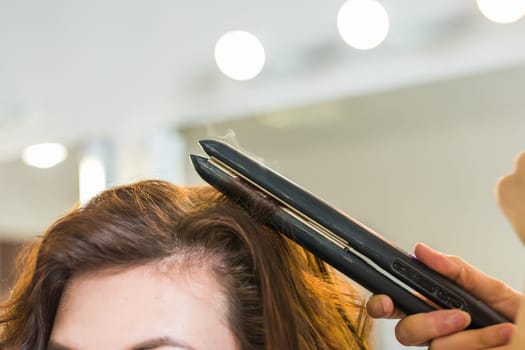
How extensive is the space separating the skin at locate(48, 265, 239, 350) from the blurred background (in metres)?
0.42

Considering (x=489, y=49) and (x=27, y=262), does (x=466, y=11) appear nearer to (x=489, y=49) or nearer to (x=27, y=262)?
(x=489, y=49)

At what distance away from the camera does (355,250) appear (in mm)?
443

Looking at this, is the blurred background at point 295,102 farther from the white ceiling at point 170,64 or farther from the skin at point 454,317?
the skin at point 454,317

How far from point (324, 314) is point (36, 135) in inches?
39.3

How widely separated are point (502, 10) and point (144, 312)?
0.75 meters

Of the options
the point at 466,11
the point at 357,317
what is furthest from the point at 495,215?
the point at 357,317

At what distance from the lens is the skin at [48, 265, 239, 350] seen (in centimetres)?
49

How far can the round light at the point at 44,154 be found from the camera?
144 centimetres

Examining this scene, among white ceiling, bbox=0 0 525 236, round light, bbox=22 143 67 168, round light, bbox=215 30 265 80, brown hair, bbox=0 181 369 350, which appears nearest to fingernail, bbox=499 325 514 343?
brown hair, bbox=0 181 369 350

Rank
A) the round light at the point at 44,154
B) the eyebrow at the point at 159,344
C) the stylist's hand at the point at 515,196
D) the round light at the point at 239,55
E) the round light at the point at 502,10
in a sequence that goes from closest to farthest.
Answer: the stylist's hand at the point at 515,196, the eyebrow at the point at 159,344, the round light at the point at 502,10, the round light at the point at 239,55, the round light at the point at 44,154

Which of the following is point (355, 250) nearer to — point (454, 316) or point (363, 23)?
point (454, 316)

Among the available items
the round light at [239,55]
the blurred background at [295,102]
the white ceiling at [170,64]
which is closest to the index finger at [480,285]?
the blurred background at [295,102]

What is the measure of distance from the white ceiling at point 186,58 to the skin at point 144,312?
0.69 m

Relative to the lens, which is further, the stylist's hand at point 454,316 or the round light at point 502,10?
the round light at point 502,10
